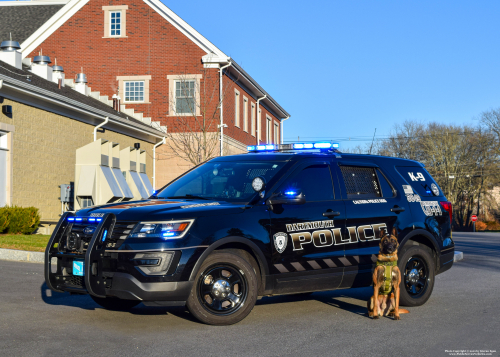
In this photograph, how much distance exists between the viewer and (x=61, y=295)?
28.6 feet

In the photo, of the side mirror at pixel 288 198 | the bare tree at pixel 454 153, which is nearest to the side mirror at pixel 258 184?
the side mirror at pixel 288 198

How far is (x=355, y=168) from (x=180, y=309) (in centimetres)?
288

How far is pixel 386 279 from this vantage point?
720 cm

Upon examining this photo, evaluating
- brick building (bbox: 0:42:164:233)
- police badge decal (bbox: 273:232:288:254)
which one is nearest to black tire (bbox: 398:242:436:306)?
police badge decal (bbox: 273:232:288:254)

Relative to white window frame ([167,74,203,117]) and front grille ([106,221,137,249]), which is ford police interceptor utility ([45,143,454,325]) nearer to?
front grille ([106,221,137,249])

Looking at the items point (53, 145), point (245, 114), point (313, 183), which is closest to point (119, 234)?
point (313, 183)

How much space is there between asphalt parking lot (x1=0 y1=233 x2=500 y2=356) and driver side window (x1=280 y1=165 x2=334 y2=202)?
1.45 metres

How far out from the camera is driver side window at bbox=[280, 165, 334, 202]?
742 centimetres

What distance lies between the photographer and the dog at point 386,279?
7.21 metres

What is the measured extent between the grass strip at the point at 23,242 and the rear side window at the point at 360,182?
25.5 ft

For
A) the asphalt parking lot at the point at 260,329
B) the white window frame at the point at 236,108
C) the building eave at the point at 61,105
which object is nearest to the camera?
the asphalt parking lot at the point at 260,329

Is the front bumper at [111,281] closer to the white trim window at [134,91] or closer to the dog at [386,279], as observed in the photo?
the dog at [386,279]

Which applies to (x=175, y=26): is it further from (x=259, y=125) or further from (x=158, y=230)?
(x=158, y=230)

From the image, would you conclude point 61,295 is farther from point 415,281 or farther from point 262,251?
point 415,281
